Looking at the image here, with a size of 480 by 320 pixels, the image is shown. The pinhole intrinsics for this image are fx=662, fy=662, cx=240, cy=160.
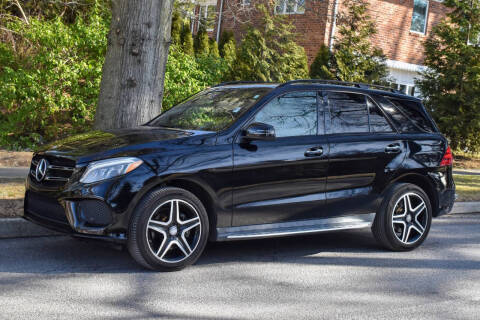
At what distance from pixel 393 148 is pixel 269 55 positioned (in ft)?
40.1

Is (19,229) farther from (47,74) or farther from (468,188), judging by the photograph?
(468,188)

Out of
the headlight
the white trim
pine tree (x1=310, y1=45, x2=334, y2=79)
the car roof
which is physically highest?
the white trim

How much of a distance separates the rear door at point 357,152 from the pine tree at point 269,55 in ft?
37.4

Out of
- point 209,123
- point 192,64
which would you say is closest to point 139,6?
point 209,123

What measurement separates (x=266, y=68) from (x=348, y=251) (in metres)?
12.0

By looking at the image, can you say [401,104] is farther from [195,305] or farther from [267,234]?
[195,305]

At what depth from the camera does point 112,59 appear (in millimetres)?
8680

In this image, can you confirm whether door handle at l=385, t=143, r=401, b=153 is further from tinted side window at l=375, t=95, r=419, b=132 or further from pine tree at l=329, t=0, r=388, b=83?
pine tree at l=329, t=0, r=388, b=83

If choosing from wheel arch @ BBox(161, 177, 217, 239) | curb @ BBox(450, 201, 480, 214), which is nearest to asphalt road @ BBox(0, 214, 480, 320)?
wheel arch @ BBox(161, 177, 217, 239)

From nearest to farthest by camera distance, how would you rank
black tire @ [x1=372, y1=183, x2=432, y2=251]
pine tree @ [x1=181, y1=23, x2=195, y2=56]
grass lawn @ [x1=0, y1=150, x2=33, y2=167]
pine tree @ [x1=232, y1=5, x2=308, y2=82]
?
black tire @ [x1=372, y1=183, x2=432, y2=251] → grass lawn @ [x1=0, y1=150, x2=33, y2=167] → pine tree @ [x1=232, y1=5, x2=308, y2=82] → pine tree @ [x1=181, y1=23, x2=195, y2=56]

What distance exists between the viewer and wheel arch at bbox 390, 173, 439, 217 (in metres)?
7.42

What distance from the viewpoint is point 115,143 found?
19.4 ft

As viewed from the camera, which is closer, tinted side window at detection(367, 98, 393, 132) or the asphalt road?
the asphalt road

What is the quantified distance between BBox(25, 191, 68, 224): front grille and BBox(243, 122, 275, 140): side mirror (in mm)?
1793
